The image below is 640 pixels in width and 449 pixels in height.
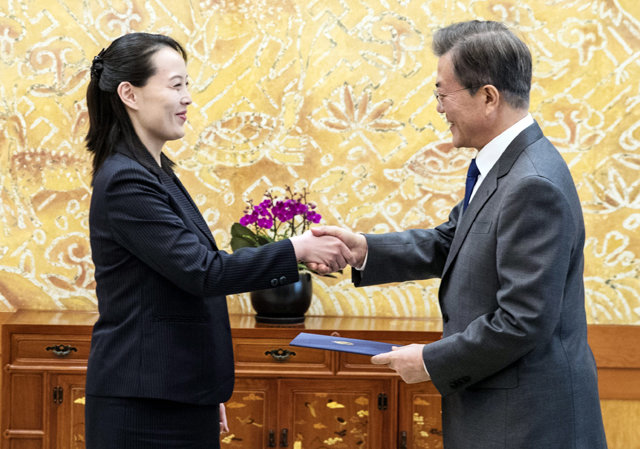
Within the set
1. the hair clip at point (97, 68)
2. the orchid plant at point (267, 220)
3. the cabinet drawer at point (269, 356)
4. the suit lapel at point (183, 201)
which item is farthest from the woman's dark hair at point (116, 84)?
the cabinet drawer at point (269, 356)

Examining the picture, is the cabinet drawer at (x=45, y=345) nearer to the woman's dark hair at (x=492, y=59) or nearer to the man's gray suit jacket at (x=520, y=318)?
the man's gray suit jacket at (x=520, y=318)

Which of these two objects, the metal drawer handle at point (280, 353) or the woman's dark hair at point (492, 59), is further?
the metal drawer handle at point (280, 353)

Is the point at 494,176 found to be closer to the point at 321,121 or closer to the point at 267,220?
the point at 267,220

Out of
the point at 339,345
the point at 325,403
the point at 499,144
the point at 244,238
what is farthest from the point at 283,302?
the point at 499,144

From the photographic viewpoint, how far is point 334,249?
89.4 inches

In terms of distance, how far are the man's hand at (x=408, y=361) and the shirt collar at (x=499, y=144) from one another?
0.48 m

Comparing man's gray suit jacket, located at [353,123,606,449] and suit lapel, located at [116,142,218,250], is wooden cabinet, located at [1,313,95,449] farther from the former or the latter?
man's gray suit jacket, located at [353,123,606,449]

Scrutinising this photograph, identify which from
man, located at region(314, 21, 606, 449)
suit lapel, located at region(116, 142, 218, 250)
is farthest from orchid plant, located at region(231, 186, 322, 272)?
man, located at region(314, 21, 606, 449)

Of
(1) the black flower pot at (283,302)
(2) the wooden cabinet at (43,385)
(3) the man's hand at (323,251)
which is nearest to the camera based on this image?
(3) the man's hand at (323,251)

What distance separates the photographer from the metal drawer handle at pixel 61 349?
121 inches

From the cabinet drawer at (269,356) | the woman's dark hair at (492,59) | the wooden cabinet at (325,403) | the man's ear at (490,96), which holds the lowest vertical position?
the wooden cabinet at (325,403)

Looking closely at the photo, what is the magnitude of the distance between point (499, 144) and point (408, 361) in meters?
0.58

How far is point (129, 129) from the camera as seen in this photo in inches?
78.2

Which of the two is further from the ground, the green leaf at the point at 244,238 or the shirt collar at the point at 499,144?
the shirt collar at the point at 499,144
